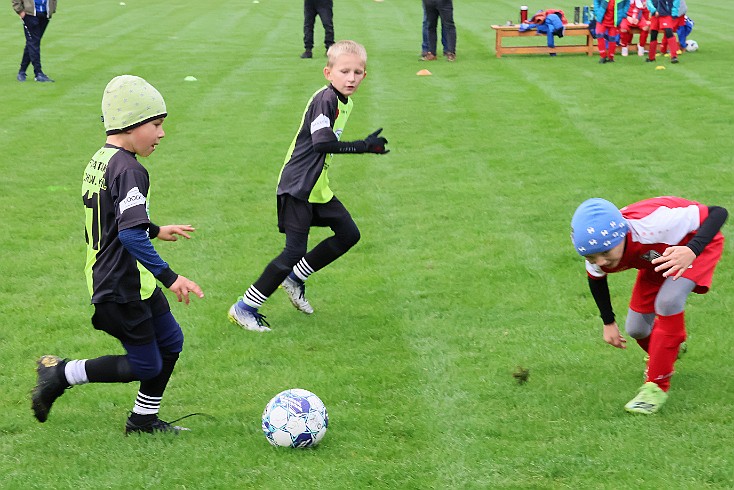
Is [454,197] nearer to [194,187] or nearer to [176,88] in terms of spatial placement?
[194,187]

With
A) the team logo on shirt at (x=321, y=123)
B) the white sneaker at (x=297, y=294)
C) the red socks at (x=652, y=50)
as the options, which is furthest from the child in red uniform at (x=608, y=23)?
the team logo on shirt at (x=321, y=123)

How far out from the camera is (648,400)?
580cm

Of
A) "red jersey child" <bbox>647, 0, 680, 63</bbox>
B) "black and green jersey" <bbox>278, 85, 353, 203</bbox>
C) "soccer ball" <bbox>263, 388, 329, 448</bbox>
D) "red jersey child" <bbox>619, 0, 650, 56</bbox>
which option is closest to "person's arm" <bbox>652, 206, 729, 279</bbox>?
"soccer ball" <bbox>263, 388, 329, 448</bbox>

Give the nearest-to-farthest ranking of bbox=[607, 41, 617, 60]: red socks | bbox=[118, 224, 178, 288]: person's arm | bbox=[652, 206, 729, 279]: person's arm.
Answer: bbox=[118, 224, 178, 288]: person's arm < bbox=[652, 206, 729, 279]: person's arm < bbox=[607, 41, 617, 60]: red socks

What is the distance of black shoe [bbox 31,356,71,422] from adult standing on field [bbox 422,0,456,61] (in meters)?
17.6

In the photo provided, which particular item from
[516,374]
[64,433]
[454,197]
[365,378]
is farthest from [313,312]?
[454,197]

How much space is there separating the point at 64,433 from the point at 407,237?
4792 mm

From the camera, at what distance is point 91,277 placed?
5.38m

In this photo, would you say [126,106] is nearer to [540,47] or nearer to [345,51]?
[345,51]

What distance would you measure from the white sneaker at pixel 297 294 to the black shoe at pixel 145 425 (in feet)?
7.67

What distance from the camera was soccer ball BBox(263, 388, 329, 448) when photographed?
5398mm

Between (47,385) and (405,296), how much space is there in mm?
3364

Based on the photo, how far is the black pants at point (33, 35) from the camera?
1925 cm

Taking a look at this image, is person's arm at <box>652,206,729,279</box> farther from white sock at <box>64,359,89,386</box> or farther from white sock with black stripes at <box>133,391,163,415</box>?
white sock at <box>64,359,89,386</box>
